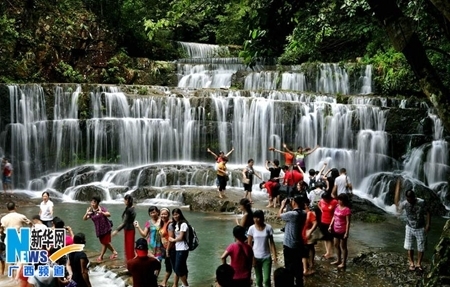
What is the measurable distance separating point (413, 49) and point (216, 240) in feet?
23.0

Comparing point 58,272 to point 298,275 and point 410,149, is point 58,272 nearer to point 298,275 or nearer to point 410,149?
point 298,275

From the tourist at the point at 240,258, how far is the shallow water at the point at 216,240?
2014 mm

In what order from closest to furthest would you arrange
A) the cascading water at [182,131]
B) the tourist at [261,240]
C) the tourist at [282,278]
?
1. the tourist at [282,278]
2. the tourist at [261,240]
3. the cascading water at [182,131]

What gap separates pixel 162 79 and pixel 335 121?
10.1 metres

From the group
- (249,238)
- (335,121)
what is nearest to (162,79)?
(335,121)

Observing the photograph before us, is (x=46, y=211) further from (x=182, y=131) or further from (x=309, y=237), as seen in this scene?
(x=182, y=131)

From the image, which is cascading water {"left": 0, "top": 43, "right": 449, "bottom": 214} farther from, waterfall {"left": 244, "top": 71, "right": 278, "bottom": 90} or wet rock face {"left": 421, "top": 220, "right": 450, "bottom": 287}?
wet rock face {"left": 421, "top": 220, "right": 450, "bottom": 287}

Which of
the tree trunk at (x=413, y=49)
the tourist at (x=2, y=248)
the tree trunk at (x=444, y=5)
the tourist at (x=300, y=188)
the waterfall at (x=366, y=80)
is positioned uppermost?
the waterfall at (x=366, y=80)

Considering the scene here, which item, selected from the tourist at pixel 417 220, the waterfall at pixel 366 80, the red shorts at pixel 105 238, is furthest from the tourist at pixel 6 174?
the waterfall at pixel 366 80

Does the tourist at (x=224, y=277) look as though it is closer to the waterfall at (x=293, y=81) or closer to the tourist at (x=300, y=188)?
the tourist at (x=300, y=188)

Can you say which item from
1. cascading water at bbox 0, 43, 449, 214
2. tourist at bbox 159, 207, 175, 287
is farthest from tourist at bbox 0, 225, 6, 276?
cascading water at bbox 0, 43, 449, 214

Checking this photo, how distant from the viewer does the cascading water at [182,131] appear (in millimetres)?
18547

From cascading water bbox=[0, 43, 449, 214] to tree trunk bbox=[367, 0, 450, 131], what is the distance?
536 inches

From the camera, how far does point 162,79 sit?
2530 cm
